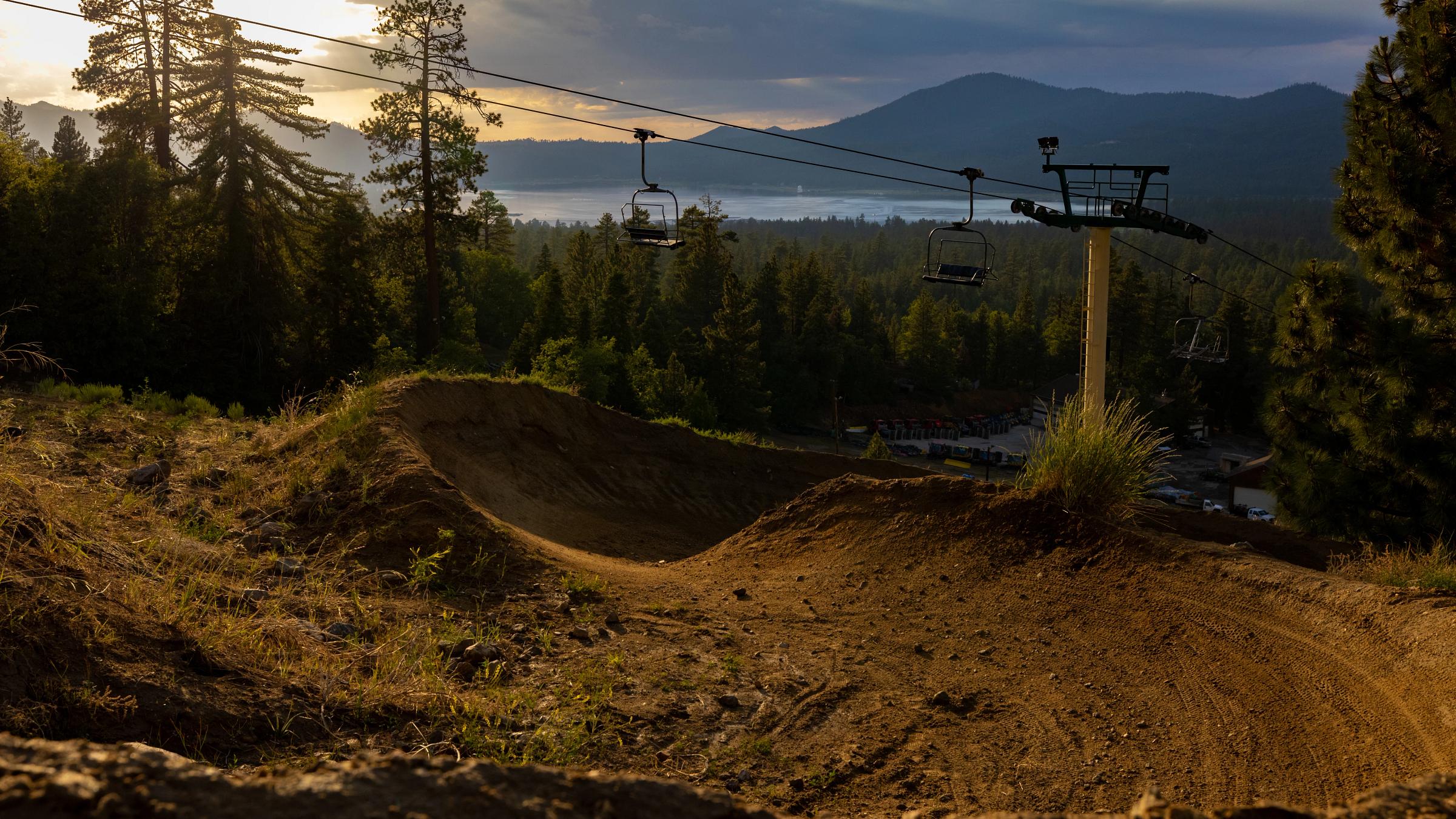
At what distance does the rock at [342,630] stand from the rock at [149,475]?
356 cm

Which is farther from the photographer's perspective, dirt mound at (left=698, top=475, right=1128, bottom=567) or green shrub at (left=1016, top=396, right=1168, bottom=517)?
green shrub at (left=1016, top=396, right=1168, bottom=517)

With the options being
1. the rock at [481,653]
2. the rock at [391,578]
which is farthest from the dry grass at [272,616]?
the rock at [481,653]

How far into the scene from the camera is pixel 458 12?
29.2 metres

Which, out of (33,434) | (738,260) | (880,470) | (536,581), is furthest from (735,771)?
(738,260)

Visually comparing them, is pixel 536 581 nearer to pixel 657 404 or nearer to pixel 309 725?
pixel 309 725

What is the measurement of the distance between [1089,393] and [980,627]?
538 cm

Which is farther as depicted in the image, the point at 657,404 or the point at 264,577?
the point at 657,404

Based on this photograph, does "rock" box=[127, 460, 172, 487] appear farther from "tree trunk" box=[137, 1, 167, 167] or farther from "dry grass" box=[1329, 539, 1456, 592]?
"tree trunk" box=[137, 1, 167, 167]

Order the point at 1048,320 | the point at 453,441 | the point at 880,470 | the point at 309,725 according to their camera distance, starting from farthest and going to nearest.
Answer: the point at 1048,320 → the point at 880,470 → the point at 453,441 → the point at 309,725

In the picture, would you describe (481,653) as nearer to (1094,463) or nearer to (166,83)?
(1094,463)

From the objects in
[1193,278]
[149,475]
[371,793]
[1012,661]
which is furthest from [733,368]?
[371,793]

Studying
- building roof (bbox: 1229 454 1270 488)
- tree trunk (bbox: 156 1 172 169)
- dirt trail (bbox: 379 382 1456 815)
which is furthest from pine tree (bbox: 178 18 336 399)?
building roof (bbox: 1229 454 1270 488)

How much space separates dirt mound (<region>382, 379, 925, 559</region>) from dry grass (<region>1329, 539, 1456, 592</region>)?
7.65m

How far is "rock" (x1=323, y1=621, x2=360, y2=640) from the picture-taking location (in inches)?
215
